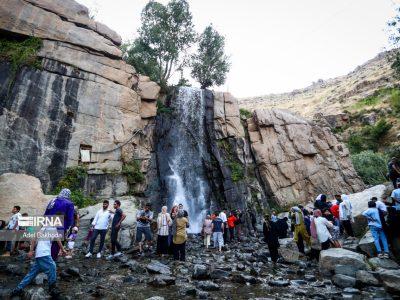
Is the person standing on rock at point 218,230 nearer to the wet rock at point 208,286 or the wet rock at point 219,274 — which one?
the wet rock at point 219,274

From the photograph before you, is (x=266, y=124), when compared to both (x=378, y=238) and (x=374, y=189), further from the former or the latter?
(x=378, y=238)

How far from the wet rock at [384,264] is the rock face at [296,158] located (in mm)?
18067

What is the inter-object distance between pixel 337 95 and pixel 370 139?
97.3 ft

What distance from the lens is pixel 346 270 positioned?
9062mm

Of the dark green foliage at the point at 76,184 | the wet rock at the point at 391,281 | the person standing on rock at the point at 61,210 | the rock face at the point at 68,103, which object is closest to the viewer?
the person standing on rock at the point at 61,210

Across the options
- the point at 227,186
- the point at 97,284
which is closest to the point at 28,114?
the point at 97,284

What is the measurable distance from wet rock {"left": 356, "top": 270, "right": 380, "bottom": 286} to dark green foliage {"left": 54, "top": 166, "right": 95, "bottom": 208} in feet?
50.0


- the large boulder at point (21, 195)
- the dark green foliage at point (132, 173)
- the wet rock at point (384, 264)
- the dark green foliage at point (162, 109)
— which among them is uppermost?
the dark green foliage at point (162, 109)

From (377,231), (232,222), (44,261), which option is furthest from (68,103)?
(377,231)

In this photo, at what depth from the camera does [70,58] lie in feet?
69.2

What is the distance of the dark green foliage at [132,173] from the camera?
820 inches

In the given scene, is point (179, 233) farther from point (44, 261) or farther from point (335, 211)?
point (335, 211)

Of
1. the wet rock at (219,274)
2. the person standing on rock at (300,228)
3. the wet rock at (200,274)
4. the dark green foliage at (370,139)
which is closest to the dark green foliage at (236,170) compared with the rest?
the person standing on rock at (300,228)

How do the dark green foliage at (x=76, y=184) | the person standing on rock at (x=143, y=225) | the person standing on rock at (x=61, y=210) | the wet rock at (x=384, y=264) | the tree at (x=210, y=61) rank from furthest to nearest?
the tree at (x=210, y=61), the dark green foliage at (x=76, y=184), the person standing on rock at (x=143, y=225), the wet rock at (x=384, y=264), the person standing on rock at (x=61, y=210)
